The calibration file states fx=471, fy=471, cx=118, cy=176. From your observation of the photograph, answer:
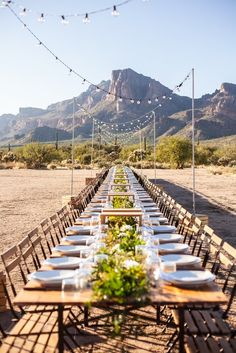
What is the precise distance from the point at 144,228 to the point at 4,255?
175 cm

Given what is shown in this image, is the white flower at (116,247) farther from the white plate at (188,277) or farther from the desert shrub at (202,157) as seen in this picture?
the desert shrub at (202,157)

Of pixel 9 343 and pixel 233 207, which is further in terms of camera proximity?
pixel 233 207

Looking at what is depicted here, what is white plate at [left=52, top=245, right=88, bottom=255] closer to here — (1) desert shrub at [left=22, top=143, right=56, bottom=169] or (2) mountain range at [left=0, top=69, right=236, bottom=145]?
(1) desert shrub at [left=22, top=143, right=56, bottom=169]

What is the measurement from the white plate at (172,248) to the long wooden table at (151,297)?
3.61 ft

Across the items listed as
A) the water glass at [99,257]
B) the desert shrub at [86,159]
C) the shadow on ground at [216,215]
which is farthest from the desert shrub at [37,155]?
the water glass at [99,257]

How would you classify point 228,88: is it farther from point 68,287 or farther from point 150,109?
point 68,287

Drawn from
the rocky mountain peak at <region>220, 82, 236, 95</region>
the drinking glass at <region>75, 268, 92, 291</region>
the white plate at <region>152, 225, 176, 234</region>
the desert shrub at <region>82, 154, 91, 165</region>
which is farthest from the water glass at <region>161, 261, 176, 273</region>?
the rocky mountain peak at <region>220, 82, 236, 95</region>

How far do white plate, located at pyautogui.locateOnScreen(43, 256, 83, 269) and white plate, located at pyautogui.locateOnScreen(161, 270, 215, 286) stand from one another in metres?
0.84

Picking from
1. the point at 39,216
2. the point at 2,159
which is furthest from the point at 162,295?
the point at 2,159

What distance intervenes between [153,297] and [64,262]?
115 centimetres

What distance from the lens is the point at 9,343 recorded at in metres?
3.79

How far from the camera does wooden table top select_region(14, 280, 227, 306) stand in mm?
3174

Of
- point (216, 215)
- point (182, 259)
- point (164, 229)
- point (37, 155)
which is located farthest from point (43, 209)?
point (37, 155)

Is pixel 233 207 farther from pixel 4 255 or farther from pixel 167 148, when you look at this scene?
pixel 167 148
